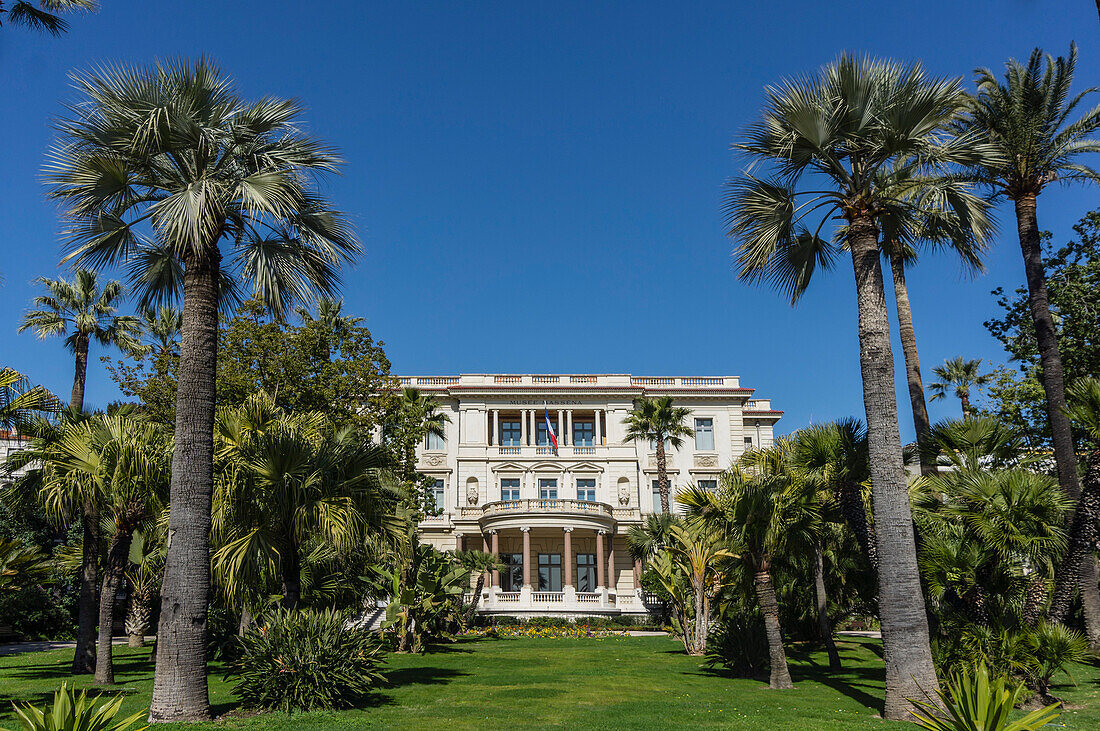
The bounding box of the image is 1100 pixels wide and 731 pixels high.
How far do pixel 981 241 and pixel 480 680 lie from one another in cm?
1232

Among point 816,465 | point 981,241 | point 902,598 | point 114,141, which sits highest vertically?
point 114,141

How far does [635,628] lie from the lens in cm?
3572

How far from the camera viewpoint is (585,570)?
4612cm

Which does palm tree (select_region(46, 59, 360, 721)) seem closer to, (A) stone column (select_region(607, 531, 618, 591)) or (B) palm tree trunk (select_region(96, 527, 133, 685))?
(B) palm tree trunk (select_region(96, 527, 133, 685))

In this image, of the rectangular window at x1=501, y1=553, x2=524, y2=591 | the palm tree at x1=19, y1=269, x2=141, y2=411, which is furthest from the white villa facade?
the palm tree at x1=19, y1=269, x2=141, y2=411

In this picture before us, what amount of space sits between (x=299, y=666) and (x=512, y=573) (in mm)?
34030

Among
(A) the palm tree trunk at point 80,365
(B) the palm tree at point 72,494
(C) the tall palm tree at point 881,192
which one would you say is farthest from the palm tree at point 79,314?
(C) the tall palm tree at point 881,192

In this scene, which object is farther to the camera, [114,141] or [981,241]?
[981,241]

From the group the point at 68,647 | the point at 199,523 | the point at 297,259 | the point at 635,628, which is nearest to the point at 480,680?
the point at 199,523

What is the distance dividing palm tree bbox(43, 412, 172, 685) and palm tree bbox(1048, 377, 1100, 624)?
15039 millimetres

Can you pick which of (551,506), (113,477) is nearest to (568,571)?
(551,506)

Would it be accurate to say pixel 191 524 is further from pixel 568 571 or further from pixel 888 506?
pixel 568 571

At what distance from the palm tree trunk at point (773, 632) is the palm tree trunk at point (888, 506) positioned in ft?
11.5

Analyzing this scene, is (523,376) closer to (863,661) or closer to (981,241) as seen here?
(863,661)
